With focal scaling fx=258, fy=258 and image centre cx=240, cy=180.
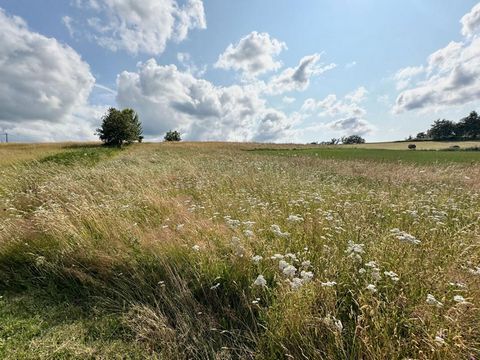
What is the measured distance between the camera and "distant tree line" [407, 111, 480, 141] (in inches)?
3777

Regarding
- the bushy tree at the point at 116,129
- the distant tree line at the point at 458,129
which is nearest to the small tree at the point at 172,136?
the bushy tree at the point at 116,129

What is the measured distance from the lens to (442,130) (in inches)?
4220

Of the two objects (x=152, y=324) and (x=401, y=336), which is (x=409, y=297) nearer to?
(x=401, y=336)

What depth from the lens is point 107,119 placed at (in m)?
55.7

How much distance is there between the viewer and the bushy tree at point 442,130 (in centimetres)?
10331

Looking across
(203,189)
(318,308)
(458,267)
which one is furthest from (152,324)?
(203,189)

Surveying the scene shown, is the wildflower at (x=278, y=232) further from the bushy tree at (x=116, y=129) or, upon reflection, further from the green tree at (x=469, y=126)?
the green tree at (x=469, y=126)

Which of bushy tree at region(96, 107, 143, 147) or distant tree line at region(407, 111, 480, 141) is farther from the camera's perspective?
distant tree line at region(407, 111, 480, 141)

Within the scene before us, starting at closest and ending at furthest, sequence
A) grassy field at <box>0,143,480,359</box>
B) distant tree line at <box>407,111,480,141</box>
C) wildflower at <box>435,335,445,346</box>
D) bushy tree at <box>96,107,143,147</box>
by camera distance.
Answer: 1. wildflower at <box>435,335,445,346</box>
2. grassy field at <box>0,143,480,359</box>
3. bushy tree at <box>96,107,143,147</box>
4. distant tree line at <box>407,111,480,141</box>

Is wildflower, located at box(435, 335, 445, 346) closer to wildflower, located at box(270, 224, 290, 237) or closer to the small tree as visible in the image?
wildflower, located at box(270, 224, 290, 237)

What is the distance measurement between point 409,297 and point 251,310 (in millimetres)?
1528

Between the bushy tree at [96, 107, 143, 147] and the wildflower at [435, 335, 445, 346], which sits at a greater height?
the bushy tree at [96, 107, 143, 147]

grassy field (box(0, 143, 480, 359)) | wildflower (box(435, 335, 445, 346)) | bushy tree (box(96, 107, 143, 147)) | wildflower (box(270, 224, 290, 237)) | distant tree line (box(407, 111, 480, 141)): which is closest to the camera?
wildflower (box(435, 335, 445, 346))

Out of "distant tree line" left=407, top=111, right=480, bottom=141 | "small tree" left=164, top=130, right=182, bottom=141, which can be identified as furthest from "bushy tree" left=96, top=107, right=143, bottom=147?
"distant tree line" left=407, top=111, right=480, bottom=141
